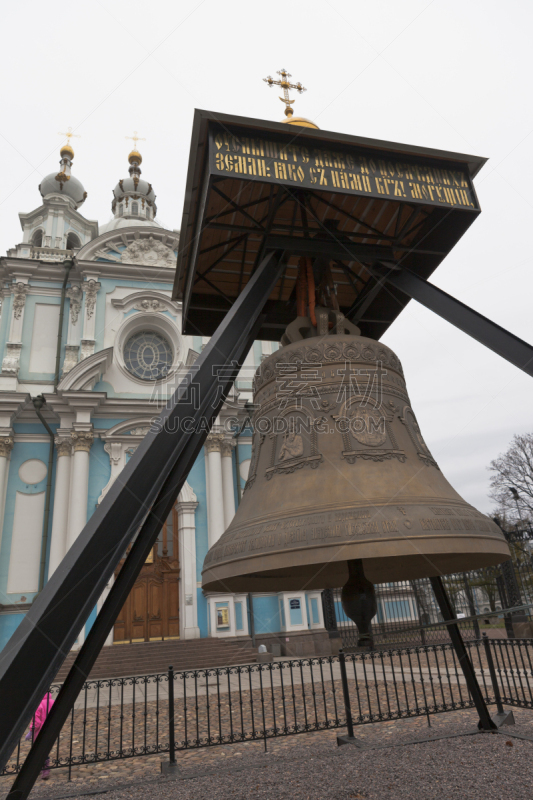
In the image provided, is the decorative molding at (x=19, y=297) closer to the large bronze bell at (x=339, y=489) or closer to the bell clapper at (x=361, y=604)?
the large bronze bell at (x=339, y=489)

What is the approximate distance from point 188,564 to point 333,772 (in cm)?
1151

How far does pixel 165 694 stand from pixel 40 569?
620 centimetres

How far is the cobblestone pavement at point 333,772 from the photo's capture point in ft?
15.0

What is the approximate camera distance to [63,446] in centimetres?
1652

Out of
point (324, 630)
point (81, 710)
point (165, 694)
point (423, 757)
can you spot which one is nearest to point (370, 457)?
point (423, 757)

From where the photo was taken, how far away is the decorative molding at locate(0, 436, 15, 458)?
15972 millimetres

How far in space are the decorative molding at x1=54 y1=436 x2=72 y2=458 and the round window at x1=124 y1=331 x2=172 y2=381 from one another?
3398 millimetres

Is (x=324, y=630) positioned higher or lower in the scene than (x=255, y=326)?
lower

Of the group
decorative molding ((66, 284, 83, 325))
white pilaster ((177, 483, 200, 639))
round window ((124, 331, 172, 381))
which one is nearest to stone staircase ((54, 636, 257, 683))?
white pilaster ((177, 483, 200, 639))

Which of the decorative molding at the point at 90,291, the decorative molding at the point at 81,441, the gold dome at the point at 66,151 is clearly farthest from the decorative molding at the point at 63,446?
the gold dome at the point at 66,151

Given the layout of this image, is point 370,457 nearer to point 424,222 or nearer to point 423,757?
point 424,222

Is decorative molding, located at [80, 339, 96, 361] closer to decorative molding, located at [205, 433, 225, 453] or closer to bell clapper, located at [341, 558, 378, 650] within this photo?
decorative molding, located at [205, 433, 225, 453]

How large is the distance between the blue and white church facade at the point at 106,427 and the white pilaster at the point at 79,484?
0.03 metres

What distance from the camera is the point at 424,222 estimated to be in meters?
4.23
